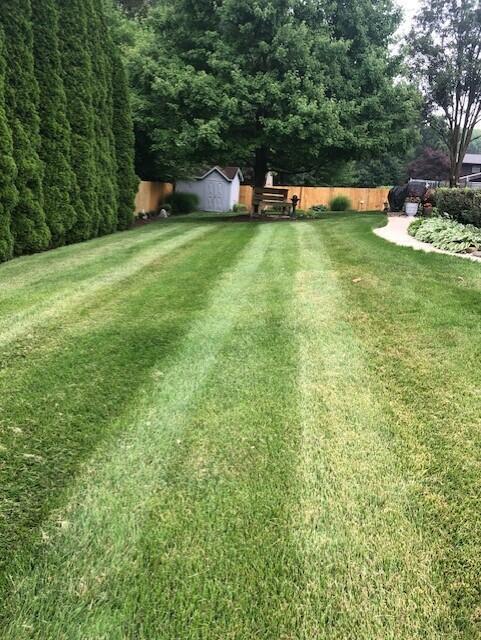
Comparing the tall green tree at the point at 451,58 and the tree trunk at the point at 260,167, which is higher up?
the tall green tree at the point at 451,58

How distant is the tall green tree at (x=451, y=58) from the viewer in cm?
1934

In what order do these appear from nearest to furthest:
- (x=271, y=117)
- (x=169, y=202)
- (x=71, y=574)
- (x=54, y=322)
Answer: (x=71, y=574)
(x=54, y=322)
(x=271, y=117)
(x=169, y=202)

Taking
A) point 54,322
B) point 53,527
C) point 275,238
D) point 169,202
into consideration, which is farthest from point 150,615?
point 169,202

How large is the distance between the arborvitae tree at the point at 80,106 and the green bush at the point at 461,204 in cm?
736

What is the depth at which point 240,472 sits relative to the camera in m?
2.05

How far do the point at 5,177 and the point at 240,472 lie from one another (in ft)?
21.2

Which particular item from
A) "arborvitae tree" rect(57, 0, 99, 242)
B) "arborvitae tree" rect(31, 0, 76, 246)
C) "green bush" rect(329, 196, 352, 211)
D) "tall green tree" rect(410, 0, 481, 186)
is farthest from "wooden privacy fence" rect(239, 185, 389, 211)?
"arborvitae tree" rect(31, 0, 76, 246)

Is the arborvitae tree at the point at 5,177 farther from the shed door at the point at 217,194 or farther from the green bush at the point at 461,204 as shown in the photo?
the shed door at the point at 217,194

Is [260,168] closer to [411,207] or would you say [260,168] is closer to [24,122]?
[411,207]

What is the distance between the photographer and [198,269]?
6.18 m

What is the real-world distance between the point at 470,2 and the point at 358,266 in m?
19.2

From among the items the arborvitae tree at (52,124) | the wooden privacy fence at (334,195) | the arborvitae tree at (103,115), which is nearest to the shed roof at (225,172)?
the wooden privacy fence at (334,195)

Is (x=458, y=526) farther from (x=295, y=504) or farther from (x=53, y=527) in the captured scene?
(x=53, y=527)

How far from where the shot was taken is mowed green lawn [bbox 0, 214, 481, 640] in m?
1.44
